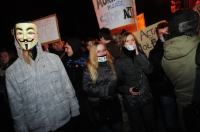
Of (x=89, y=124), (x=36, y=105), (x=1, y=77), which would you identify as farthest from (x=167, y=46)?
(x=1, y=77)

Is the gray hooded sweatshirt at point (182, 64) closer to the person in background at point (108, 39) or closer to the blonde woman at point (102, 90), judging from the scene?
the blonde woman at point (102, 90)

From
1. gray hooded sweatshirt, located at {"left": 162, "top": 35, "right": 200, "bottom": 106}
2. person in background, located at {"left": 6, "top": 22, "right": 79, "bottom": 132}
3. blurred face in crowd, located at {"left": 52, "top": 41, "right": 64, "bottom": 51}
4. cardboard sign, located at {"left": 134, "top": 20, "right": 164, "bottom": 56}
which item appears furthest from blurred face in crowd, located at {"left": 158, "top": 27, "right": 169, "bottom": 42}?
blurred face in crowd, located at {"left": 52, "top": 41, "right": 64, "bottom": 51}

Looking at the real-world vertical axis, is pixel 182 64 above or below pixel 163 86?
above

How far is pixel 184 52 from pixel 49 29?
3.88m

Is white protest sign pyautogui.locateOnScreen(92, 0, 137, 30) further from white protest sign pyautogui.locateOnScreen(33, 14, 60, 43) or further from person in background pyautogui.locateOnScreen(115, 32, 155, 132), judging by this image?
person in background pyautogui.locateOnScreen(115, 32, 155, 132)

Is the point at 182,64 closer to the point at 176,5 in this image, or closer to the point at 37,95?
the point at 37,95

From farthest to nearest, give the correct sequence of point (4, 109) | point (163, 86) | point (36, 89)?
point (4, 109) < point (163, 86) < point (36, 89)

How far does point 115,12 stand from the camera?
7809 mm

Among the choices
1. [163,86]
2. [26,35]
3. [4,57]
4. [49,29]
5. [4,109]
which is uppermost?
[26,35]

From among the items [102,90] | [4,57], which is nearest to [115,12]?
[102,90]

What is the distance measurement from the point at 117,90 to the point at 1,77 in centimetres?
301

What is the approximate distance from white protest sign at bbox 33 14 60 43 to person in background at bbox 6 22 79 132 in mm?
2482

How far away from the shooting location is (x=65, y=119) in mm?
4695

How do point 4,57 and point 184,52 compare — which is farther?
point 4,57
